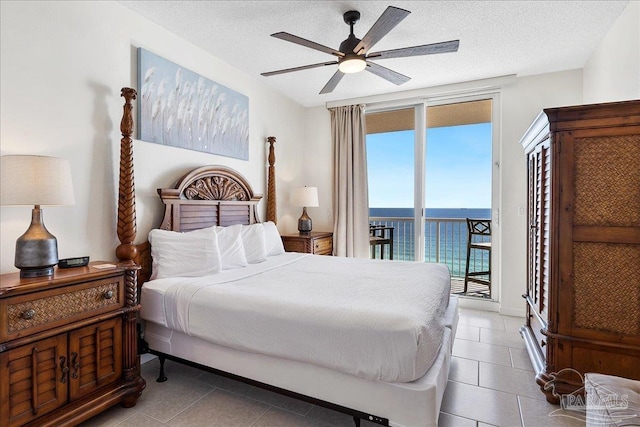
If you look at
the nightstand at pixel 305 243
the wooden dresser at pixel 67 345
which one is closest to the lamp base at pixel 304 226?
the nightstand at pixel 305 243

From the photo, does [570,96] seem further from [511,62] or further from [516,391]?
[516,391]

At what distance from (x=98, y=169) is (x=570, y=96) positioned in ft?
15.4

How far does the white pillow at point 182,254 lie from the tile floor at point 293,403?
0.79 m

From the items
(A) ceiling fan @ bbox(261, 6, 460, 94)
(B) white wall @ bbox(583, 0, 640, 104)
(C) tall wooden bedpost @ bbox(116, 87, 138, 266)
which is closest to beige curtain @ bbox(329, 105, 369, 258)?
(A) ceiling fan @ bbox(261, 6, 460, 94)

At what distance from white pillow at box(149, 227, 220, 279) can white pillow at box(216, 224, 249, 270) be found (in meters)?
0.14

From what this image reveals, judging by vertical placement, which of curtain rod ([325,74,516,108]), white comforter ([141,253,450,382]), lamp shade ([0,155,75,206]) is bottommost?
white comforter ([141,253,450,382])

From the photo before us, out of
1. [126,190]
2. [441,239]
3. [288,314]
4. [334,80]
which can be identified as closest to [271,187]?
[334,80]

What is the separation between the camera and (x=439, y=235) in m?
5.21

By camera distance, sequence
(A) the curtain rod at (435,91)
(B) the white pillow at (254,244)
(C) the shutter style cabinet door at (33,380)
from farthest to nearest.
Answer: (A) the curtain rod at (435,91), (B) the white pillow at (254,244), (C) the shutter style cabinet door at (33,380)

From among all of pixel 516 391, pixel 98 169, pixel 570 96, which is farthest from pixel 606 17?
pixel 98 169

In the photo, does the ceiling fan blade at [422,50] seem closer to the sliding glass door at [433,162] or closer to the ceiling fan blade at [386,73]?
the ceiling fan blade at [386,73]

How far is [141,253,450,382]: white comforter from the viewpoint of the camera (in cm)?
151

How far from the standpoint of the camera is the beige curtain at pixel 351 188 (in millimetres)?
4445

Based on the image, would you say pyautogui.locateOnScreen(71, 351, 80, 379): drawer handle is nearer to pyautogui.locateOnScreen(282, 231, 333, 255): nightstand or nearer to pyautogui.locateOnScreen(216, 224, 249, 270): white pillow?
pyautogui.locateOnScreen(216, 224, 249, 270): white pillow
